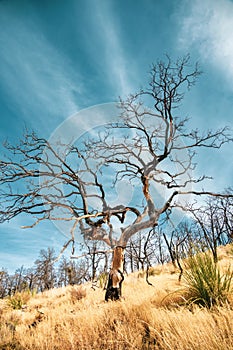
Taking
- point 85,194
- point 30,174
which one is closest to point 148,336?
point 85,194

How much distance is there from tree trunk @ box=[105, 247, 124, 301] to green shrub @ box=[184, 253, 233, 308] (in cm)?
252

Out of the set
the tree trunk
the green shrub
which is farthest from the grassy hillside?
the tree trunk

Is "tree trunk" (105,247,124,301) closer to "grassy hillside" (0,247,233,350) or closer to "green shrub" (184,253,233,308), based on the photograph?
"grassy hillside" (0,247,233,350)

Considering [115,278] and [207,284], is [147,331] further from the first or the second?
[115,278]

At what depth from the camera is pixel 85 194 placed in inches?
326

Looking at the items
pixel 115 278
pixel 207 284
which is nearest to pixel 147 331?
pixel 207 284

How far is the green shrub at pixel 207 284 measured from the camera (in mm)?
3674

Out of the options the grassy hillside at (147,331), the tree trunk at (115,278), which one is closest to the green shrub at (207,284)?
the grassy hillside at (147,331)

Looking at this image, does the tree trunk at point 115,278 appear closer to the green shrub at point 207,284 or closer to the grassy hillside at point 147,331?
the grassy hillside at point 147,331

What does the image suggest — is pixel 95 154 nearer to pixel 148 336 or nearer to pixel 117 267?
pixel 117 267

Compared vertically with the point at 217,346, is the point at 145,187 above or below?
above

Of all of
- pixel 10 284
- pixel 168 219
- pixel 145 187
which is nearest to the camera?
pixel 168 219

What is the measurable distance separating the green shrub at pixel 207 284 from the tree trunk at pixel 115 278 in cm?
252

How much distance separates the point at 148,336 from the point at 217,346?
1.39m
